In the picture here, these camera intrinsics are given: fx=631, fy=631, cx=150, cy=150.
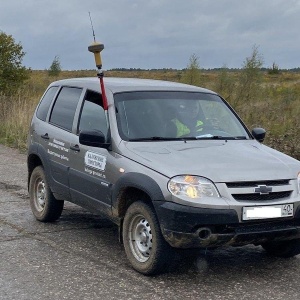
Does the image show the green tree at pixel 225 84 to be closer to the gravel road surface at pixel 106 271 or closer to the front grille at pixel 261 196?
the gravel road surface at pixel 106 271

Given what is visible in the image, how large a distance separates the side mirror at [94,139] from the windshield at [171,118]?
0.65ft

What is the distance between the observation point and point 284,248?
611cm

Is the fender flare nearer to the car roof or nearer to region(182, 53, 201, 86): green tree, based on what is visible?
the car roof

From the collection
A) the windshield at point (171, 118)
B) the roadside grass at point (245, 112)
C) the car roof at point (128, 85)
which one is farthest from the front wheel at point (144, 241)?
the roadside grass at point (245, 112)

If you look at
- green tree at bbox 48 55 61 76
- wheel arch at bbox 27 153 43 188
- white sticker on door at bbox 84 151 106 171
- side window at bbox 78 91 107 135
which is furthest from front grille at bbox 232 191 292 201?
green tree at bbox 48 55 61 76

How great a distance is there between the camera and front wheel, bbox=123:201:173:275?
5258 mm

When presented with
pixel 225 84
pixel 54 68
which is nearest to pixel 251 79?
pixel 225 84

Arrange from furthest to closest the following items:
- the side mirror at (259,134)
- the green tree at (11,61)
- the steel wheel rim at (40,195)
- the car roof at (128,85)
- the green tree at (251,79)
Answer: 1. the green tree at (11,61)
2. the green tree at (251,79)
3. the steel wheel rim at (40,195)
4. the side mirror at (259,134)
5. the car roof at (128,85)

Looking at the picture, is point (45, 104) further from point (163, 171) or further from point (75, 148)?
point (163, 171)

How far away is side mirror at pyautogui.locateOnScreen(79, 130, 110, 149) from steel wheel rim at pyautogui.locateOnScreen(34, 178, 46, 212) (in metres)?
1.80

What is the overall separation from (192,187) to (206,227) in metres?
0.34

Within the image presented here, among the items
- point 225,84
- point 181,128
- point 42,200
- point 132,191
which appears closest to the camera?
point 132,191

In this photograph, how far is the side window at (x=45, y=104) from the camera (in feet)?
25.6

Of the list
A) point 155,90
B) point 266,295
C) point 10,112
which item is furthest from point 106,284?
point 10,112
